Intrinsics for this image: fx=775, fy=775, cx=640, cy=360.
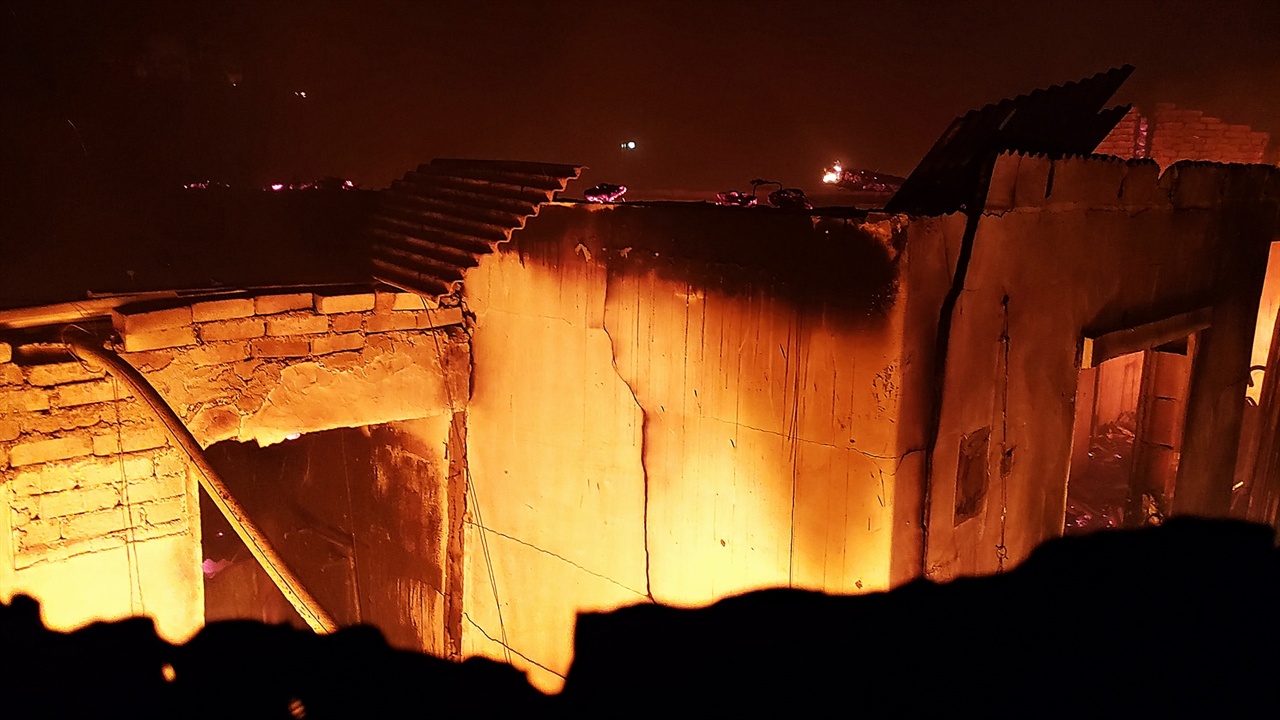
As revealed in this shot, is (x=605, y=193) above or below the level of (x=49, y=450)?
above

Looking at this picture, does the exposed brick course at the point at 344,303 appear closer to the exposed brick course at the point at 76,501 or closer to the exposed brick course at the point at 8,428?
the exposed brick course at the point at 76,501

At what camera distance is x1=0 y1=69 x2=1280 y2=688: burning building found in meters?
3.68

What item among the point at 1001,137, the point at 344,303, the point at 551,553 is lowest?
the point at 551,553

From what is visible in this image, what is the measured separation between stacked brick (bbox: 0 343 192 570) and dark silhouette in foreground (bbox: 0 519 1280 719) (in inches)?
14.5

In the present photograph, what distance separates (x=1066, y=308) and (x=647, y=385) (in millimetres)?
2545

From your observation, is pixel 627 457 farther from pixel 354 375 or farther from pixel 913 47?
pixel 913 47

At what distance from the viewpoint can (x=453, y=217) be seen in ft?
18.4

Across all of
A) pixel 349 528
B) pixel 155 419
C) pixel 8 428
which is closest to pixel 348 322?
pixel 155 419

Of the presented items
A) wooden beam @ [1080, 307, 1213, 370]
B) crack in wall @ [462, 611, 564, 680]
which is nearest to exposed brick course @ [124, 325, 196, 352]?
crack in wall @ [462, 611, 564, 680]

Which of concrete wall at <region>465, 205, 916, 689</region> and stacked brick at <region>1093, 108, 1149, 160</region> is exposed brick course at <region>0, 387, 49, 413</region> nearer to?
concrete wall at <region>465, 205, 916, 689</region>

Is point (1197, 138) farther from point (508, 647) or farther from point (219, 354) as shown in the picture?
point (219, 354)

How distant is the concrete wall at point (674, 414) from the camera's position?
11.9 feet

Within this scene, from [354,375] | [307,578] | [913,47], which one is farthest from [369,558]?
[913,47]

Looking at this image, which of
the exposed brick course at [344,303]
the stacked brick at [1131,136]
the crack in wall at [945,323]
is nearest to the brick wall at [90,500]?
the exposed brick course at [344,303]
